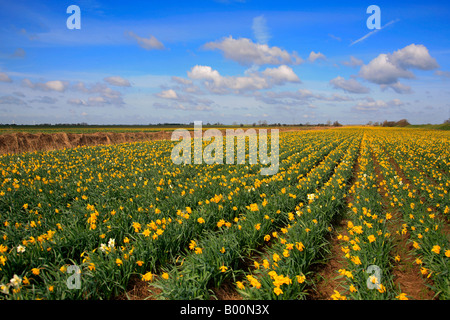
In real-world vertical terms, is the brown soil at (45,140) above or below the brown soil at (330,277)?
above

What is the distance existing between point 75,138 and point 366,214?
2937cm

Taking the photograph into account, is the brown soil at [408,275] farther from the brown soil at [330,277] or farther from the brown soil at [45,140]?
the brown soil at [45,140]

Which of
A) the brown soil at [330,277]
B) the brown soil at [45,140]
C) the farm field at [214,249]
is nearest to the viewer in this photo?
the farm field at [214,249]

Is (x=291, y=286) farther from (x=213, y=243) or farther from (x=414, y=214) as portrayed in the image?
(x=414, y=214)

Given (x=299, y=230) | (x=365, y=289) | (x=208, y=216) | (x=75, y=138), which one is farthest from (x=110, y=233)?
(x=75, y=138)

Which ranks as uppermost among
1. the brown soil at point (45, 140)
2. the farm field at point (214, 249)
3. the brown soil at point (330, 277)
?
the brown soil at point (45, 140)

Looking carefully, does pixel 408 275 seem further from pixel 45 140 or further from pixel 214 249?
pixel 45 140

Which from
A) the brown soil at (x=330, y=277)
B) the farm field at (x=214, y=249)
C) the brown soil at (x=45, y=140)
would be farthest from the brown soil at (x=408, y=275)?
the brown soil at (x=45, y=140)

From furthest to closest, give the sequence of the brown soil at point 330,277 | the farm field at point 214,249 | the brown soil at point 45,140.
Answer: the brown soil at point 45,140 < the brown soil at point 330,277 < the farm field at point 214,249

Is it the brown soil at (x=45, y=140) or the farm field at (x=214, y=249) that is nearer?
the farm field at (x=214, y=249)

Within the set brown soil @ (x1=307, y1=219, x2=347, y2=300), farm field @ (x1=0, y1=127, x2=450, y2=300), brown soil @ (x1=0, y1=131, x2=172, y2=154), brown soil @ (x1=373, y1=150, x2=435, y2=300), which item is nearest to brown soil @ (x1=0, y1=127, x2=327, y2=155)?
brown soil @ (x1=0, y1=131, x2=172, y2=154)

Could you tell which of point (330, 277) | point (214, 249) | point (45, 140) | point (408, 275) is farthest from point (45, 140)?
point (408, 275)
